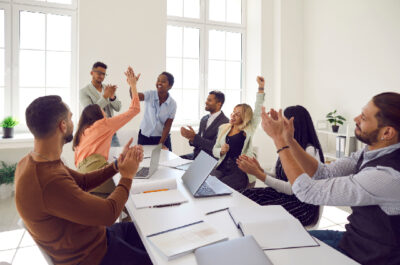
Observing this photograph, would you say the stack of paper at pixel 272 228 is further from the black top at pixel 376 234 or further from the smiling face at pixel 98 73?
the smiling face at pixel 98 73

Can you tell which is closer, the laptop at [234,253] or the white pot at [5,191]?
the laptop at [234,253]

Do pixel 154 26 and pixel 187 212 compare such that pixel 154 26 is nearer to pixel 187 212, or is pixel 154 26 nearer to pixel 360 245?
pixel 187 212

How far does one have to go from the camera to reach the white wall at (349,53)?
3.77 meters

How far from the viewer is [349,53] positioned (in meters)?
4.34

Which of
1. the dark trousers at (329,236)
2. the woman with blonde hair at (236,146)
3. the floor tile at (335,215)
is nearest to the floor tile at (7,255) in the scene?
the woman with blonde hair at (236,146)

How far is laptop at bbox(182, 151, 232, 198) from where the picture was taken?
163cm

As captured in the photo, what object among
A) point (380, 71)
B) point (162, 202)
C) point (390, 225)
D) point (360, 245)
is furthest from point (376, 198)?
point (380, 71)

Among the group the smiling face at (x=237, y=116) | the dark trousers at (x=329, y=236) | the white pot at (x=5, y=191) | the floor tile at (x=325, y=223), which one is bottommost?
the floor tile at (x=325, y=223)

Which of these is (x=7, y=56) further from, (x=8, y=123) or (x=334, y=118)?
(x=334, y=118)

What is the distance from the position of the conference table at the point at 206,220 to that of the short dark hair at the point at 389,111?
556mm

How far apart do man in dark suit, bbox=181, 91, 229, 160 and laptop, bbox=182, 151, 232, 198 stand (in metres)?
1.19

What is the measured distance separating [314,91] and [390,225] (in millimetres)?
4251

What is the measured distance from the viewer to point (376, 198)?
1.12 meters

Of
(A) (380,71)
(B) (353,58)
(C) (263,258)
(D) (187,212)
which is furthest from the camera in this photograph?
(B) (353,58)
